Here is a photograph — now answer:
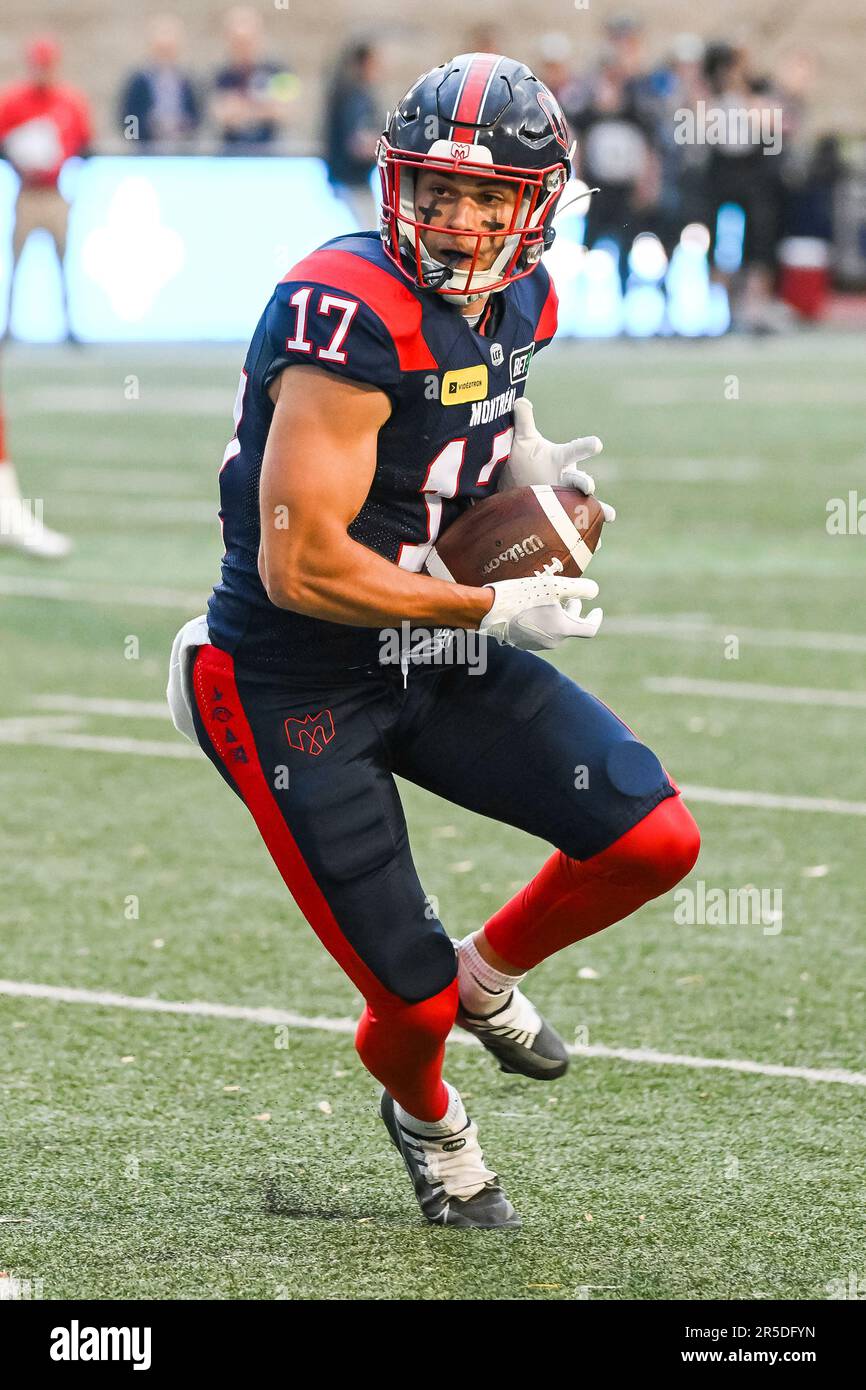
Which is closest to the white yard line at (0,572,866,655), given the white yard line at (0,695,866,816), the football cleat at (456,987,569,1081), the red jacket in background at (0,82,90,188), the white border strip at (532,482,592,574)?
the white yard line at (0,695,866,816)

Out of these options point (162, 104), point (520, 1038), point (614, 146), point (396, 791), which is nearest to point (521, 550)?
point (396, 791)

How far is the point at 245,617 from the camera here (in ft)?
11.8

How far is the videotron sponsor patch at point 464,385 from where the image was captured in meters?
3.45

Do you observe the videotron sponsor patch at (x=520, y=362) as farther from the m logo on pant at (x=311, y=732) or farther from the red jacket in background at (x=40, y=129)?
the red jacket in background at (x=40, y=129)

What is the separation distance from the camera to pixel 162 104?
18.8m

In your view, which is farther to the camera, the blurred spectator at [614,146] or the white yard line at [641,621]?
the blurred spectator at [614,146]

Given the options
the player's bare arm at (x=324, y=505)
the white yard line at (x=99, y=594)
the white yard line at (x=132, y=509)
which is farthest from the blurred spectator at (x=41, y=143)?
the player's bare arm at (x=324, y=505)

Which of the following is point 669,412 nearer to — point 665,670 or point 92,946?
point 665,670

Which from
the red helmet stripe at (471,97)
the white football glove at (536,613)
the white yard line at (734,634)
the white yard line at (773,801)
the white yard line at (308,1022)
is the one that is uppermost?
the red helmet stripe at (471,97)

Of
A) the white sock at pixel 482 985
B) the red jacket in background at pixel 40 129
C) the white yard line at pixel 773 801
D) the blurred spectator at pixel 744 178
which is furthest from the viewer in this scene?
the blurred spectator at pixel 744 178

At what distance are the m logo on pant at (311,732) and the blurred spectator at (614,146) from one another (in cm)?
1554

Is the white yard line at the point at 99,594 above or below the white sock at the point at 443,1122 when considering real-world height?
below

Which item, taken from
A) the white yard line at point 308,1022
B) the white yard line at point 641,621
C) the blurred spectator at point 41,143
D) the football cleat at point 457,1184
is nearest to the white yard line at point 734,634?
the white yard line at point 641,621

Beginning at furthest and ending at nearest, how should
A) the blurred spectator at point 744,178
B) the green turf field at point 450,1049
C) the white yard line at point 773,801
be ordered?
the blurred spectator at point 744,178 → the white yard line at point 773,801 → the green turf field at point 450,1049
